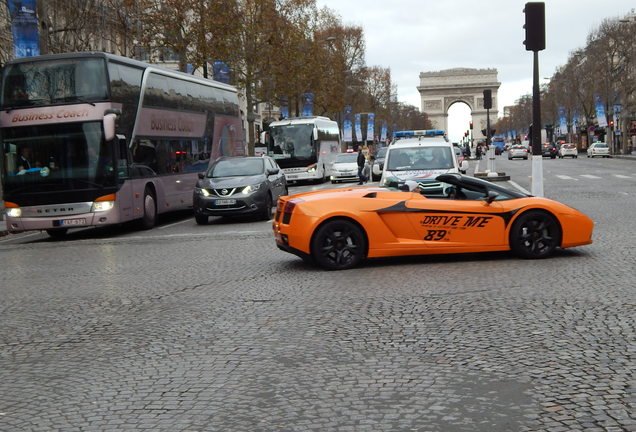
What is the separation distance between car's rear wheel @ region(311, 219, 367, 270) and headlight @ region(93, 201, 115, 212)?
319 inches

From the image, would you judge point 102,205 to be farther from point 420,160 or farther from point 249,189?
point 420,160

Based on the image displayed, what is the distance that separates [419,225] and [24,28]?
1528 cm

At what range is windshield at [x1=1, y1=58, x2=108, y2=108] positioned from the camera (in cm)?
1691

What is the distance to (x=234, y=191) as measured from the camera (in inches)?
740

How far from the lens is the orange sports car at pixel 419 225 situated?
10.0 meters

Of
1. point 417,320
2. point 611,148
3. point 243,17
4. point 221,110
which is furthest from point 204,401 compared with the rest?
point 611,148

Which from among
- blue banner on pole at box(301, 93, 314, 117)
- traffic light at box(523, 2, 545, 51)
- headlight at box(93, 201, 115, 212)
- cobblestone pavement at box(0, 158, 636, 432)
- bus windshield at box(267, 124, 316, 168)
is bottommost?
cobblestone pavement at box(0, 158, 636, 432)

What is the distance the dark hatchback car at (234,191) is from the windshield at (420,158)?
3.21 metres

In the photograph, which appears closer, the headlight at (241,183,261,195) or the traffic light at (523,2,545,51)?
the traffic light at (523,2,545,51)

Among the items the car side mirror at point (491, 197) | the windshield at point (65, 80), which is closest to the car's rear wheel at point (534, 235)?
the car side mirror at point (491, 197)

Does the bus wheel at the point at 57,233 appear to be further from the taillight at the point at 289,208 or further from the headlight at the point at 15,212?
the taillight at the point at 289,208

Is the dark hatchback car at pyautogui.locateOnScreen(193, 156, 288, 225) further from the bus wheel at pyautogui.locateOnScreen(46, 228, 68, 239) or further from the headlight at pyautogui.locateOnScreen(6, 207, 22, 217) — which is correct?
the headlight at pyautogui.locateOnScreen(6, 207, 22, 217)

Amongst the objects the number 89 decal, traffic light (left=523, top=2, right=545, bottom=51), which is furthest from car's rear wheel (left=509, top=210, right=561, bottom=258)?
traffic light (left=523, top=2, right=545, bottom=51)

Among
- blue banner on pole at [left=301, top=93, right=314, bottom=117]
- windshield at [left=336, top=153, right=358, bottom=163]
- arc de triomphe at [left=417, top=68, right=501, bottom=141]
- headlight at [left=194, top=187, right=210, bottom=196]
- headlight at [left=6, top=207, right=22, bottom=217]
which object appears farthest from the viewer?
arc de triomphe at [left=417, top=68, right=501, bottom=141]
